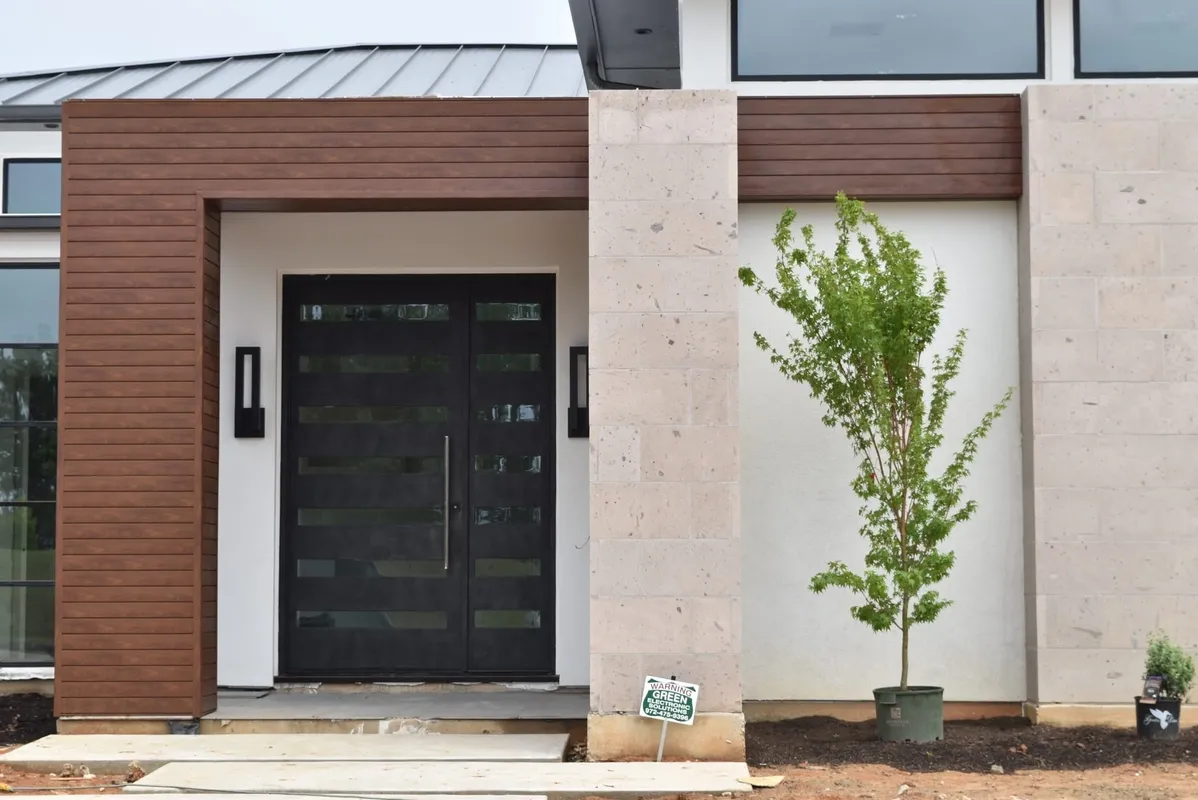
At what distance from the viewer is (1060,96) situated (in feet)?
27.0

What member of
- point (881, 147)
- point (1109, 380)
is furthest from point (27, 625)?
point (1109, 380)

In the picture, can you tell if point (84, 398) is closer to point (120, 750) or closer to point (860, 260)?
point (120, 750)

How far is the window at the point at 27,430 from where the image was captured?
393 inches

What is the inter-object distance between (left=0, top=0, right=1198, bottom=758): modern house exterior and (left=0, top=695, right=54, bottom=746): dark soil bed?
540 mm

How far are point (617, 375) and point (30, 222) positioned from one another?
15.6 feet

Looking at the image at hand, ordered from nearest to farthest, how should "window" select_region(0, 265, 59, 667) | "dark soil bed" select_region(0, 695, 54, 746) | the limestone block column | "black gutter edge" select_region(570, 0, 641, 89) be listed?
the limestone block column
"dark soil bed" select_region(0, 695, 54, 746)
"window" select_region(0, 265, 59, 667)
"black gutter edge" select_region(570, 0, 641, 89)

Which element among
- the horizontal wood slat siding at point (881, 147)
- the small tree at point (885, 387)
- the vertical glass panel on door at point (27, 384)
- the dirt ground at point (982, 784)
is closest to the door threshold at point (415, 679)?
the small tree at point (885, 387)

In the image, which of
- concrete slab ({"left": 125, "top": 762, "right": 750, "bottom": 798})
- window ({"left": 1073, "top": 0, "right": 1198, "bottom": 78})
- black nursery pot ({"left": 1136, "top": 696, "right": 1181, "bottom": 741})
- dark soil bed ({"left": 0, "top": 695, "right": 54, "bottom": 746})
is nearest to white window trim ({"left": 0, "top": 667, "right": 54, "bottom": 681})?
dark soil bed ({"left": 0, "top": 695, "right": 54, "bottom": 746})

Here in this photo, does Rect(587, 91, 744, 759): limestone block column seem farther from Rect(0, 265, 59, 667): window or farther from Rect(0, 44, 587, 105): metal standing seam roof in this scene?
Rect(0, 265, 59, 667): window

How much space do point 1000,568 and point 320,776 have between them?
4083mm

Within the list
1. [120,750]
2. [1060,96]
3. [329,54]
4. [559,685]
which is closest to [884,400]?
[1060,96]

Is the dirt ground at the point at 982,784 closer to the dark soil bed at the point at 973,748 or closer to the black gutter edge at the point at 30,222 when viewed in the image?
the dark soil bed at the point at 973,748

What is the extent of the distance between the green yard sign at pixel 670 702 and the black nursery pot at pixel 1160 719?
245cm

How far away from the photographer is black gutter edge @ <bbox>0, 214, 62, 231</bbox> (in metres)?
9.84
